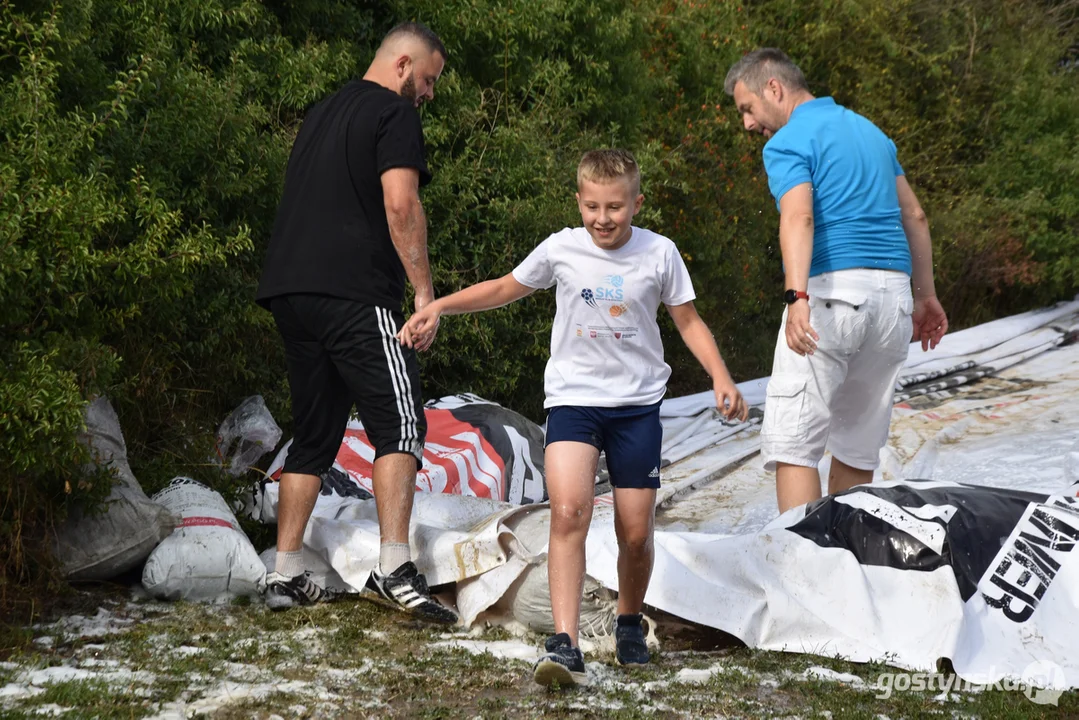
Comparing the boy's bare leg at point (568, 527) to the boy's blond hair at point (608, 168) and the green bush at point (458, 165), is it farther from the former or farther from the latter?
the green bush at point (458, 165)

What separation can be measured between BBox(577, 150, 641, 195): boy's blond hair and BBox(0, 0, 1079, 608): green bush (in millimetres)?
1504

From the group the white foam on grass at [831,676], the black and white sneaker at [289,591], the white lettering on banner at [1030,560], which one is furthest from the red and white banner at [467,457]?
the white lettering on banner at [1030,560]

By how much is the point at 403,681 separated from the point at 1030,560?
6.08 feet

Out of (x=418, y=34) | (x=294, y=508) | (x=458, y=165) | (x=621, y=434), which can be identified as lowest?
(x=294, y=508)

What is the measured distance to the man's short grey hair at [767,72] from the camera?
4.32m

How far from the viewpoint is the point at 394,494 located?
3908mm

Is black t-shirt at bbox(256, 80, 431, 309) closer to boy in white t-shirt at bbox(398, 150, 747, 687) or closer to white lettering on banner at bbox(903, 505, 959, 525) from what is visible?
boy in white t-shirt at bbox(398, 150, 747, 687)

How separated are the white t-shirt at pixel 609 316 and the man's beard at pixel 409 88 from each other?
103cm

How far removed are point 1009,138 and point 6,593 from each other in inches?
424

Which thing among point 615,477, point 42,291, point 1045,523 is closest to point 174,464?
point 42,291

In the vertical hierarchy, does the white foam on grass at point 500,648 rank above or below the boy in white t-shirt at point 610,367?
below

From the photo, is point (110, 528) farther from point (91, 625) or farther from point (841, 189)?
point (841, 189)

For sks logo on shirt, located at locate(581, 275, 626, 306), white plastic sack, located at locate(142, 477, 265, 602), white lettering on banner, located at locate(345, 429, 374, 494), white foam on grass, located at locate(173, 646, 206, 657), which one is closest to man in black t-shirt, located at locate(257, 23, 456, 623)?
white plastic sack, located at locate(142, 477, 265, 602)

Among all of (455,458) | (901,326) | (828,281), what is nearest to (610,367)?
(828,281)
